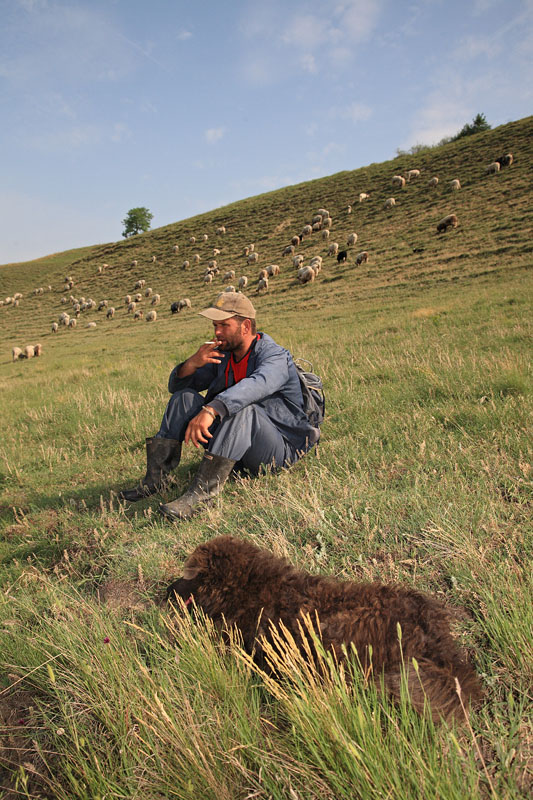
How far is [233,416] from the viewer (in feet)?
12.1

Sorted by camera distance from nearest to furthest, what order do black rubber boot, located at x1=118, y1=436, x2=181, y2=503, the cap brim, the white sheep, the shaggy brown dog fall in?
the shaggy brown dog → the cap brim → black rubber boot, located at x1=118, y1=436, x2=181, y2=503 → the white sheep

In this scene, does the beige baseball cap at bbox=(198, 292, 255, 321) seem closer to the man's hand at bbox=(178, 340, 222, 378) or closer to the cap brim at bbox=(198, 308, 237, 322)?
the cap brim at bbox=(198, 308, 237, 322)

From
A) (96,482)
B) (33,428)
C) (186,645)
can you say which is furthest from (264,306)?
(186,645)

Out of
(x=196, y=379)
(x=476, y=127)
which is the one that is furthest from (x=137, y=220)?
(x=196, y=379)

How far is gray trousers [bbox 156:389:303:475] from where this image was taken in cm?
366

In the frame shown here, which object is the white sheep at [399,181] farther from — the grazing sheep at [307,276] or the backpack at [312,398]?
the backpack at [312,398]

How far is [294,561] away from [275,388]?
1.65 meters

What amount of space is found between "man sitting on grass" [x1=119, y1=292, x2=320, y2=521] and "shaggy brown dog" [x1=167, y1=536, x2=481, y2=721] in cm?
143

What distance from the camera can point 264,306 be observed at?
23.2m

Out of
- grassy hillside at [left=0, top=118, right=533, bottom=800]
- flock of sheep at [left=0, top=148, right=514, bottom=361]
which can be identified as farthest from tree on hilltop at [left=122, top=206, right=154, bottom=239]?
grassy hillside at [left=0, top=118, right=533, bottom=800]

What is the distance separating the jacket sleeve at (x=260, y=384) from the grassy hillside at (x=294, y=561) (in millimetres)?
772

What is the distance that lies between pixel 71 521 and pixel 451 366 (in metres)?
5.22

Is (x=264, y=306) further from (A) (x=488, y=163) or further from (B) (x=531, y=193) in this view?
(A) (x=488, y=163)

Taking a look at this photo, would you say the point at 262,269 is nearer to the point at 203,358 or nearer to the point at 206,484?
the point at 203,358
